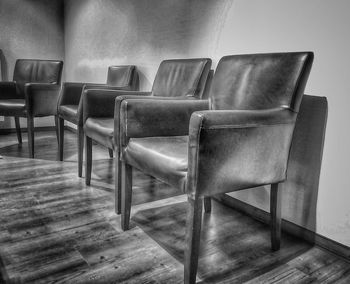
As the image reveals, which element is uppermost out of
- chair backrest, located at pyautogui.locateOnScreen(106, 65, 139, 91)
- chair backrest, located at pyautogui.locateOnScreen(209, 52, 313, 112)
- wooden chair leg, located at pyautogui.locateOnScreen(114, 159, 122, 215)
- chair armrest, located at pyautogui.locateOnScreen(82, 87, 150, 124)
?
chair backrest, located at pyautogui.locateOnScreen(209, 52, 313, 112)

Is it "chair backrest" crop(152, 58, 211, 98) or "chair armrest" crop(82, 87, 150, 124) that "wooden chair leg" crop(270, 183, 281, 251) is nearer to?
"chair backrest" crop(152, 58, 211, 98)

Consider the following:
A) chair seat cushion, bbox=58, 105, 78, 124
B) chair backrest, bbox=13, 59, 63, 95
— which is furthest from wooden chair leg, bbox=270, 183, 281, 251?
chair backrest, bbox=13, 59, 63, 95

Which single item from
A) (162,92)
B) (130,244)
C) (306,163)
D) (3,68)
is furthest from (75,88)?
(306,163)

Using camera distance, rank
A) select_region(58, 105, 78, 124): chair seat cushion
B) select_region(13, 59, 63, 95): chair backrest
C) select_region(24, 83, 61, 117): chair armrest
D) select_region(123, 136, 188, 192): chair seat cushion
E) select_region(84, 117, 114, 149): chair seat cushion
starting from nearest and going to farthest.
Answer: select_region(123, 136, 188, 192): chair seat cushion → select_region(84, 117, 114, 149): chair seat cushion → select_region(58, 105, 78, 124): chair seat cushion → select_region(24, 83, 61, 117): chair armrest → select_region(13, 59, 63, 95): chair backrest

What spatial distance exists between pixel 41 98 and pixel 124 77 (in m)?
0.85

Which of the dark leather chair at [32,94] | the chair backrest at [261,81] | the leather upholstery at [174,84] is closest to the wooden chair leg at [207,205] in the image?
the chair backrest at [261,81]

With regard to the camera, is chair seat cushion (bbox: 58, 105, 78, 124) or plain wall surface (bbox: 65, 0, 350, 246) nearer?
plain wall surface (bbox: 65, 0, 350, 246)

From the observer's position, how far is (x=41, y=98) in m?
3.19

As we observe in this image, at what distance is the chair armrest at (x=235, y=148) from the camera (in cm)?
117

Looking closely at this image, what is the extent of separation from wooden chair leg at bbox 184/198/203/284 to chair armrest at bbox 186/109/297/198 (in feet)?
0.14

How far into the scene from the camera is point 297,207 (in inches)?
69.8

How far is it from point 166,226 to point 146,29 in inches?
78.0

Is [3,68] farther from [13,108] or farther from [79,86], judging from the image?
[79,86]

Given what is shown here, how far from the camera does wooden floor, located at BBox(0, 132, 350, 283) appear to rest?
4.49 ft
